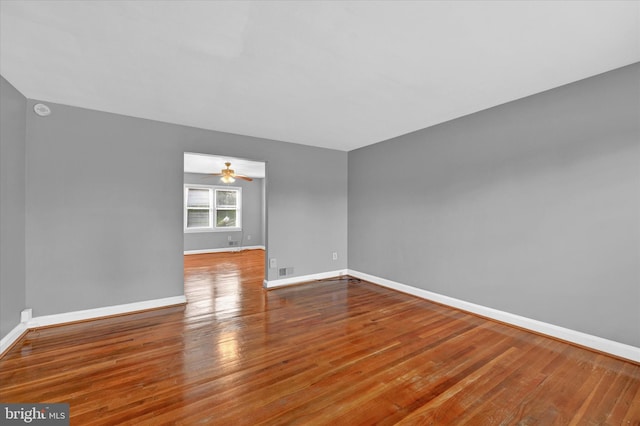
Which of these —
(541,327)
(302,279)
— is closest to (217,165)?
(302,279)

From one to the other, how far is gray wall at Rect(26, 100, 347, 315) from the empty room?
0.8 inches

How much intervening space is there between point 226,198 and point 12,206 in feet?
19.6

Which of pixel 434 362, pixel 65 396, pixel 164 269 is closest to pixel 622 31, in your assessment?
pixel 434 362

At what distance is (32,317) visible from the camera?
8.96 ft

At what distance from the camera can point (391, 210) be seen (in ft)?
13.9

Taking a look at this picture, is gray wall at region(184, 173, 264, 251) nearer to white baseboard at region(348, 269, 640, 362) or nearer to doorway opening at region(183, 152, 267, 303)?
doorway opening at region(183, 152, 267, 303)

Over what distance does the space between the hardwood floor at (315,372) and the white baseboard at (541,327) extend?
9 centimetres

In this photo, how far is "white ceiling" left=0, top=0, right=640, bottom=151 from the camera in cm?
157

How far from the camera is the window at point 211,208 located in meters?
7.87

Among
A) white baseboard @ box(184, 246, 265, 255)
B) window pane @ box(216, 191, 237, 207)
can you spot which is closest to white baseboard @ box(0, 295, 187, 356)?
white baseboard @ box(184, 246, 265, 255)

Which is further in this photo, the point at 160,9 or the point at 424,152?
the point at 424,152

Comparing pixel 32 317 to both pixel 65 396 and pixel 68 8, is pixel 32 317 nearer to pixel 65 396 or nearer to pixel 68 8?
Answer: pixel 65 396

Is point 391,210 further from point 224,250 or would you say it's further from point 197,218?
point 197,218

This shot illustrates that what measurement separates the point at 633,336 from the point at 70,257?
17.5ft
